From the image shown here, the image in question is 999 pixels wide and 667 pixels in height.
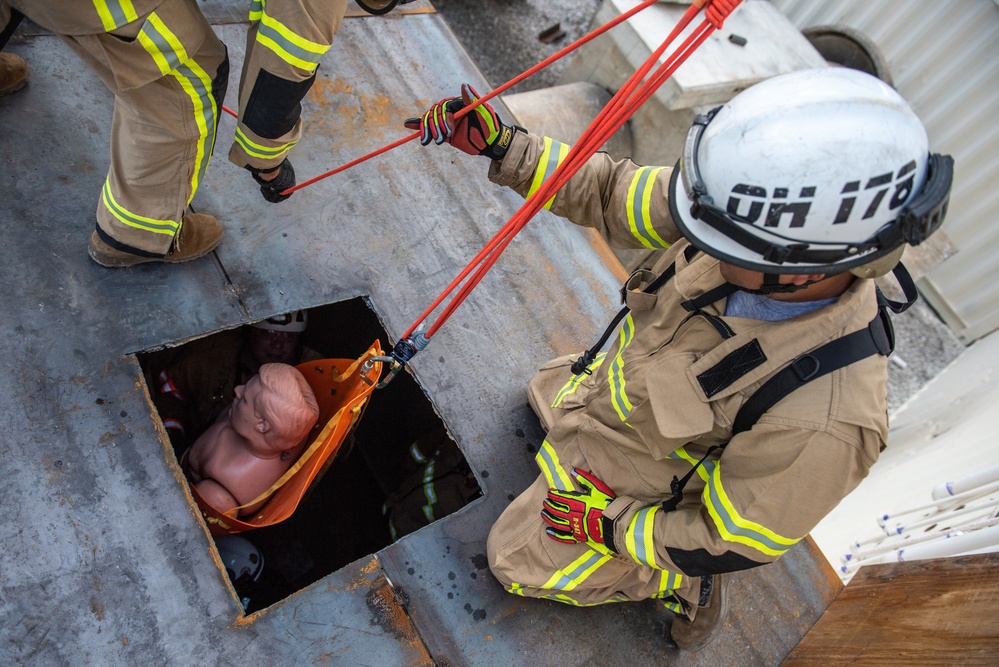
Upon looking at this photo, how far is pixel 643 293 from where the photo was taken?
6.83 feet

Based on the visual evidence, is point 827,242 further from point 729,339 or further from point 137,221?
point 137,221

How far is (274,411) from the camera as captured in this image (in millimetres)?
2408

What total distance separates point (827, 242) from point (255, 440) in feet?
6.56

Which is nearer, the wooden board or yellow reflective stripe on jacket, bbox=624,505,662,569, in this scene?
the wooden board

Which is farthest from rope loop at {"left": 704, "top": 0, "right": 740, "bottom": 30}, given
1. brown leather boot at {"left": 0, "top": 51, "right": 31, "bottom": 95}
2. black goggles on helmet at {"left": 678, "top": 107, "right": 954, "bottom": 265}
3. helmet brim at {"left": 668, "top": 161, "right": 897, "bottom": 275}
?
brown leather boot at {"left": 0, "top": 51, "right": 31, "bottom": 95}

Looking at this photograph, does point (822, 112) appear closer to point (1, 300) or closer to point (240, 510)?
point (240, 510)

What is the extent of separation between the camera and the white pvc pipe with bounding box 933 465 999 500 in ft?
9.10

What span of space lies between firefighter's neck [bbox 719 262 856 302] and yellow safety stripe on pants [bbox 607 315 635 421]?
0.46 m

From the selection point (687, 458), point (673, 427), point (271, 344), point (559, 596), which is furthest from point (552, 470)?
point (271, 344)

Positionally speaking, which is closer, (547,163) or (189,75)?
(189,75)

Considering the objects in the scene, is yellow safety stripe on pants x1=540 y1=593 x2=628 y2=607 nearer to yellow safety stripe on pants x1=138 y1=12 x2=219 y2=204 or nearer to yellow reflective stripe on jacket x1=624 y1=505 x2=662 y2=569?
yellow reflective stripe on jacket x1=624 y1=505 x2=662 y2=569

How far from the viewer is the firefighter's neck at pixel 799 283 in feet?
5.57

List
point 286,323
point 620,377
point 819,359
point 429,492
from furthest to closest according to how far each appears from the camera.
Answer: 1. point 286,323
2. point 429,492
3. point 620,377
4. point 819,359

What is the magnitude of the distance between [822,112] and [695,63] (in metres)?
3.57
